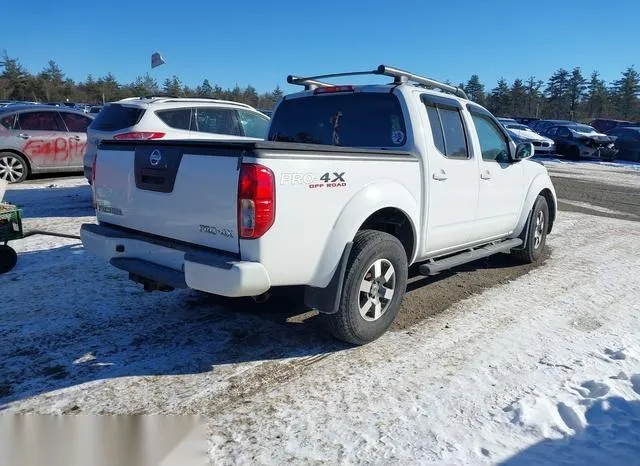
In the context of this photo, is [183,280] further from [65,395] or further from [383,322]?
[383,322]

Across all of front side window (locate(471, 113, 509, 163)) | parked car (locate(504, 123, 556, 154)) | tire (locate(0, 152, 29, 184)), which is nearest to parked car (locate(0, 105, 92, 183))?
tire (locate(0, 152, 29, 184))

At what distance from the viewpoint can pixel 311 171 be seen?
127 inches

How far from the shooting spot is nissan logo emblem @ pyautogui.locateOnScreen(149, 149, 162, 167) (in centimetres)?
350

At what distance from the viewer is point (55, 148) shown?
11367 mm

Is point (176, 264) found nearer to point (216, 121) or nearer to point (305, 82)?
point (305, 82)

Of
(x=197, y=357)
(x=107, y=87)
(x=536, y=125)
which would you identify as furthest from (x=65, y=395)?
(x=107, y=87)

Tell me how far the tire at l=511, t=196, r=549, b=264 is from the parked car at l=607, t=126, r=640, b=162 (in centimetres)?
2204

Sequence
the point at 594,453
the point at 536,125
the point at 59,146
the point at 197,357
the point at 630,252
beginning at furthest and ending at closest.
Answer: the point at 536,125
the point at 59,146
the point at 630,252
the point at 197,357
the point at 594,453

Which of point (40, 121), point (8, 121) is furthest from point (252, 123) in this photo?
point (8, 121)

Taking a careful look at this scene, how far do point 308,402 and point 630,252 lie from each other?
20.4 feet

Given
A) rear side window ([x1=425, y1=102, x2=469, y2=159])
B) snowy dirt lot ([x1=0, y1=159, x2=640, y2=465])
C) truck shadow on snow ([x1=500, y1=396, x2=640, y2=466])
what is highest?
rear side window ([x1=425, y1=102, x2=469, y2=159])

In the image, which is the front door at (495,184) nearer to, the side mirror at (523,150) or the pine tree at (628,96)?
the side mirror at (523,150)

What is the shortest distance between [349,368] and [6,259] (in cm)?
392

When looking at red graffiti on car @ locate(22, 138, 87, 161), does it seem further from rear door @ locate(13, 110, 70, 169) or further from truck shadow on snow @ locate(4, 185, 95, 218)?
truck shadow on snow @ locate(4, 185, 95, 218)
